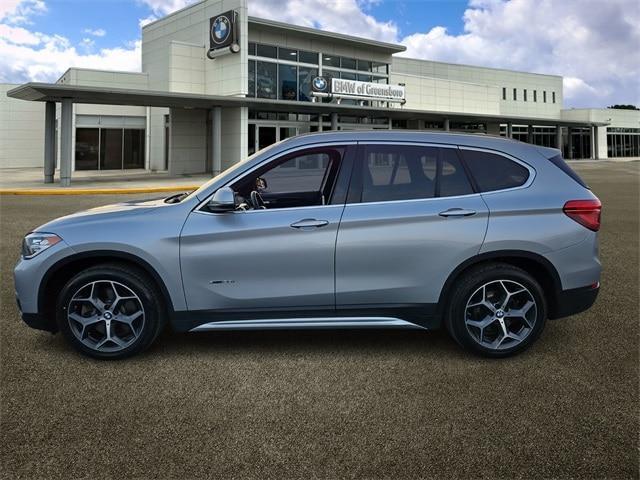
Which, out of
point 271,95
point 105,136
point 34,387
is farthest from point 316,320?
point 105,136

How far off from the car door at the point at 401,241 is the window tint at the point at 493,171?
0.49 ft

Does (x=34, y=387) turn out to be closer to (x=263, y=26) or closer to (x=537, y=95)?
(x=263, y=26)

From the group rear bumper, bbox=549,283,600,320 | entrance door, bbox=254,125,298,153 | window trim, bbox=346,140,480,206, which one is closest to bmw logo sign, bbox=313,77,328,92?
entrance door, bbox=254,125,298,153

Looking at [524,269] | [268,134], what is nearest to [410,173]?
[524,269]

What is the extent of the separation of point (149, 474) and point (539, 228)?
3.18 meters

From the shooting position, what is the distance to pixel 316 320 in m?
4.35

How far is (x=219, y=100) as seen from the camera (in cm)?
2886

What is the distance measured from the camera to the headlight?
4340 millimetres

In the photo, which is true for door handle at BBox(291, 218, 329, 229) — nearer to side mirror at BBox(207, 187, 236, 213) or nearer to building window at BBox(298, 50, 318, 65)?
side mirror at BBox(207, 187, 236, 213)

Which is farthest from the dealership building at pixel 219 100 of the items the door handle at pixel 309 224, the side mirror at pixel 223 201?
the door handle at pixel 309 224

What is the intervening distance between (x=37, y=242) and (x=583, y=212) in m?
4.18

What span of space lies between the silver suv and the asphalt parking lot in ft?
1.08

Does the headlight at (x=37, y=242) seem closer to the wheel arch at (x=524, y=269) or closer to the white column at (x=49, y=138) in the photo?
the wheel arch at (x=524, y=269)

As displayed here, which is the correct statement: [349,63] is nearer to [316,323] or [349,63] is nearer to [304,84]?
[304,84]
